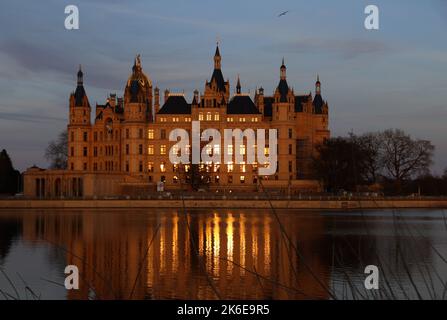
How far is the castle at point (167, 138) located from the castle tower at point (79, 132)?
0.13 m

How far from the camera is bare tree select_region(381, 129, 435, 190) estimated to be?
86688 mm

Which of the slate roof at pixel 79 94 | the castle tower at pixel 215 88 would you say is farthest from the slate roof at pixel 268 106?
the slate roof at pixel 79 94

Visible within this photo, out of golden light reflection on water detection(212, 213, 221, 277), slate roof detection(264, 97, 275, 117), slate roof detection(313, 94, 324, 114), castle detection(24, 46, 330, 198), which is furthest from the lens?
slate roof detection(313, 94, 324, 114)

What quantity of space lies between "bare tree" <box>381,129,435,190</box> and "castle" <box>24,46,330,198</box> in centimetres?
983

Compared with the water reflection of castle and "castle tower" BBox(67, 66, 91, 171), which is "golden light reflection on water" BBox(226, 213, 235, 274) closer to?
the water reflection of castle

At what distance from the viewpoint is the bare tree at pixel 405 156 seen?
284 ft

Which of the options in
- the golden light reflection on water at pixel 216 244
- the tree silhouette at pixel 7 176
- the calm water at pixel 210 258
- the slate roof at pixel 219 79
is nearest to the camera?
the calm water at pixel 210 258

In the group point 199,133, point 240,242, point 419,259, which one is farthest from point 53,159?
point 419,259

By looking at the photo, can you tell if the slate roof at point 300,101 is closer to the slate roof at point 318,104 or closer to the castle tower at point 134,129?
the slate roof at point 318,104

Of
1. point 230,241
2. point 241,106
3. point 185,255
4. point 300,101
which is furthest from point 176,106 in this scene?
point 185,255

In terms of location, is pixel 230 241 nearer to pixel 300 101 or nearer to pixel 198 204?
pixel 198 204

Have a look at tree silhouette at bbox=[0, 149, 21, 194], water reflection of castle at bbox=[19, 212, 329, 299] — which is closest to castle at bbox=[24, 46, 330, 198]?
tree silhouette at bbox=[0, 149, 21, 194]
